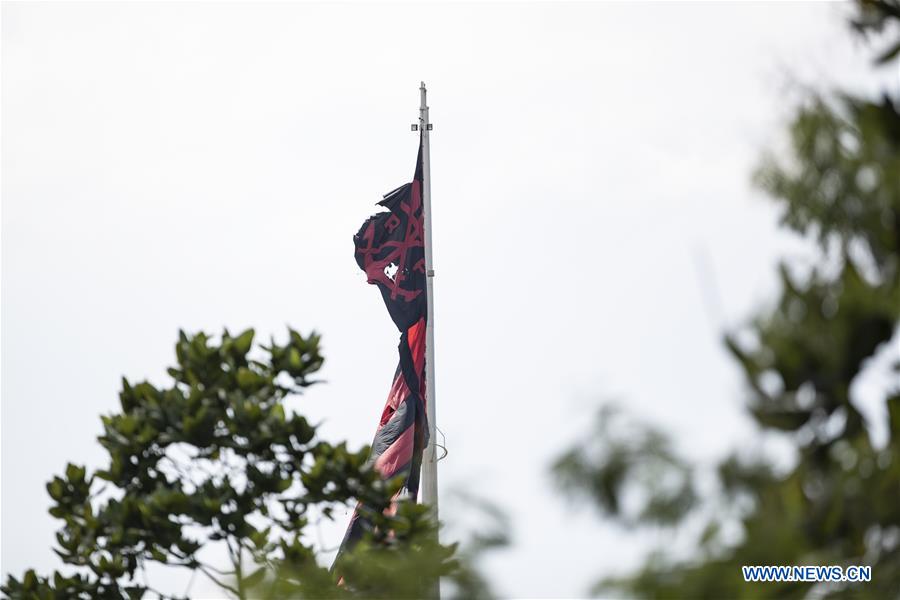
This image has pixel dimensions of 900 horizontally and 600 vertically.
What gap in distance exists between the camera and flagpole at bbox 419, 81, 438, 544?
12422mm

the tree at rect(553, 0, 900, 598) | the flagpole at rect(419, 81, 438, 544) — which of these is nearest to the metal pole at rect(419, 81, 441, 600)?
the flagpole at rect(419, 81, 438, 544)

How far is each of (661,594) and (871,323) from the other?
1262 mm

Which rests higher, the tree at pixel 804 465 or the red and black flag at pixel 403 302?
the red and black flag at pixel 403 302

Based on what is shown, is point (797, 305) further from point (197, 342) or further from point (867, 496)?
point (197, 342)

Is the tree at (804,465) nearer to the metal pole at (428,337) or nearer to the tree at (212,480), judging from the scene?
the tree at (212,480)

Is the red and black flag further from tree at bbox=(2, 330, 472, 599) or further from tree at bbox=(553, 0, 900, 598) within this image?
tree at bbox=(553, 0, 900, 598)

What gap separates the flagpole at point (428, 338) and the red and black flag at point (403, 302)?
0.27 feet

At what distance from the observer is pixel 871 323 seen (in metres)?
4.09

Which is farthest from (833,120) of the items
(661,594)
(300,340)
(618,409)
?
(300,340)

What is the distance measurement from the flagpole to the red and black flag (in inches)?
3.3

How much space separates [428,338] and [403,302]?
0.57 metres

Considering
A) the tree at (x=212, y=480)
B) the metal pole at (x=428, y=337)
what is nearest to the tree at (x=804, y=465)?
the tree at (x=212, y=480)

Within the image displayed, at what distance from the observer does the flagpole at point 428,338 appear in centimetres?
1242

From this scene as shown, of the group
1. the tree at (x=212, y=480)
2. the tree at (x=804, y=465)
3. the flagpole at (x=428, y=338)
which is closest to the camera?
the tree at (x=804, y=465)
